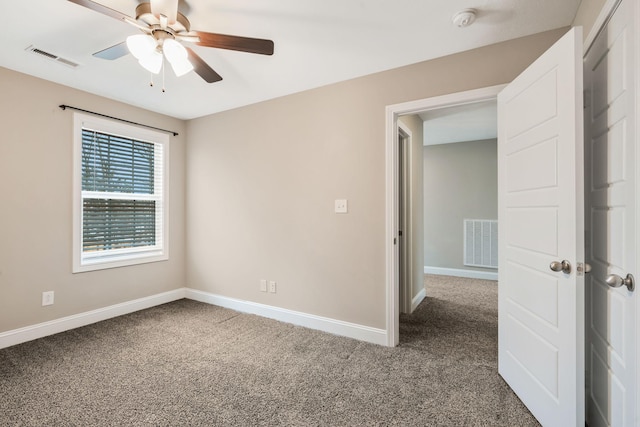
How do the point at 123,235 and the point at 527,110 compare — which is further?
the point at 123,235

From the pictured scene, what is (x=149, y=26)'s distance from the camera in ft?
5.40

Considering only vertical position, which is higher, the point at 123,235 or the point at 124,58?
the point at 124,58

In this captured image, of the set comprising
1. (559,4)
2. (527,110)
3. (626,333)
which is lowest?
(626,333)

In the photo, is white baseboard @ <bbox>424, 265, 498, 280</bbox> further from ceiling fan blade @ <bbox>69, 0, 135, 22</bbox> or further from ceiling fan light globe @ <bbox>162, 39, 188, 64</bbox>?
ceiling fan blade @ <bbox>69, 0, 135, 22</bbox>

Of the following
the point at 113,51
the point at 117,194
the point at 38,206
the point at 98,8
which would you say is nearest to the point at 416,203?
the point at 113,51

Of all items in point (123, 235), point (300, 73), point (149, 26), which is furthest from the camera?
point (123, 235)

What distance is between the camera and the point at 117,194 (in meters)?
3.32

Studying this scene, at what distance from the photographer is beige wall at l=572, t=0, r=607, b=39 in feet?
4.79

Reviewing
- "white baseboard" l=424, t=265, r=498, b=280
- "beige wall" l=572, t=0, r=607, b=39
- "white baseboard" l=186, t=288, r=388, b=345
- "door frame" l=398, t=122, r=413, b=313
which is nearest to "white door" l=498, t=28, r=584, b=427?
"beige wall" l=572, t=0, r=607, b=39

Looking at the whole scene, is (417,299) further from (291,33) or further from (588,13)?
(291,33)

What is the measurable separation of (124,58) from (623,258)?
11.0ft

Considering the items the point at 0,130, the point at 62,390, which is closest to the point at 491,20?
the point at 62,390

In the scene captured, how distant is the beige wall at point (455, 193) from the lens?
16.8ft

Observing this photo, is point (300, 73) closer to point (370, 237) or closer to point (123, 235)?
point (370, 237)
